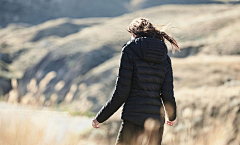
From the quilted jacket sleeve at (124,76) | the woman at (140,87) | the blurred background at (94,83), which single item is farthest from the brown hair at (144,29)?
the blurred background at (94,83)

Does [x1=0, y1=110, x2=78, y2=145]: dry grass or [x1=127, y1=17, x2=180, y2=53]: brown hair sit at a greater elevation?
[x1=127, y1=17, x2=180, y2=53]: brown hair

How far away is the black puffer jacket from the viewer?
96.1 inches

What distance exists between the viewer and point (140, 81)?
8.13 ft

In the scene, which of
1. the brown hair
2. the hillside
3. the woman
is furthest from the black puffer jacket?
the hillside

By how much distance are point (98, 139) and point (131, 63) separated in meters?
3.80

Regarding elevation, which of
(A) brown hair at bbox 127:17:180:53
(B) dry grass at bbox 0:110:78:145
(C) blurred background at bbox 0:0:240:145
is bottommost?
(C) blurred background at bbox 0:0:240:145

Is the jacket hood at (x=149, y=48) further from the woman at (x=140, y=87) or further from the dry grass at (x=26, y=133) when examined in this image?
the dry grass at (x=26, y=133)

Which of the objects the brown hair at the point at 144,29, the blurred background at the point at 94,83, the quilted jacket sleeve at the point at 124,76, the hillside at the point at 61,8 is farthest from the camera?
the hillside at the point at 61,8

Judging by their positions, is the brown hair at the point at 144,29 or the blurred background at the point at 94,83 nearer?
the brown hair at the point at 144,29

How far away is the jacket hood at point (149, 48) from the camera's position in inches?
96.1

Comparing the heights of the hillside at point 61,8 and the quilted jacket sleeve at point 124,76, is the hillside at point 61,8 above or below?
above

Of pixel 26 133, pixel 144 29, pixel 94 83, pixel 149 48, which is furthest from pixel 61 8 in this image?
pixel 149 48

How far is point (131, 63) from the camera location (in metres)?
2.45

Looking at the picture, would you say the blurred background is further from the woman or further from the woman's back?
the woman's back
